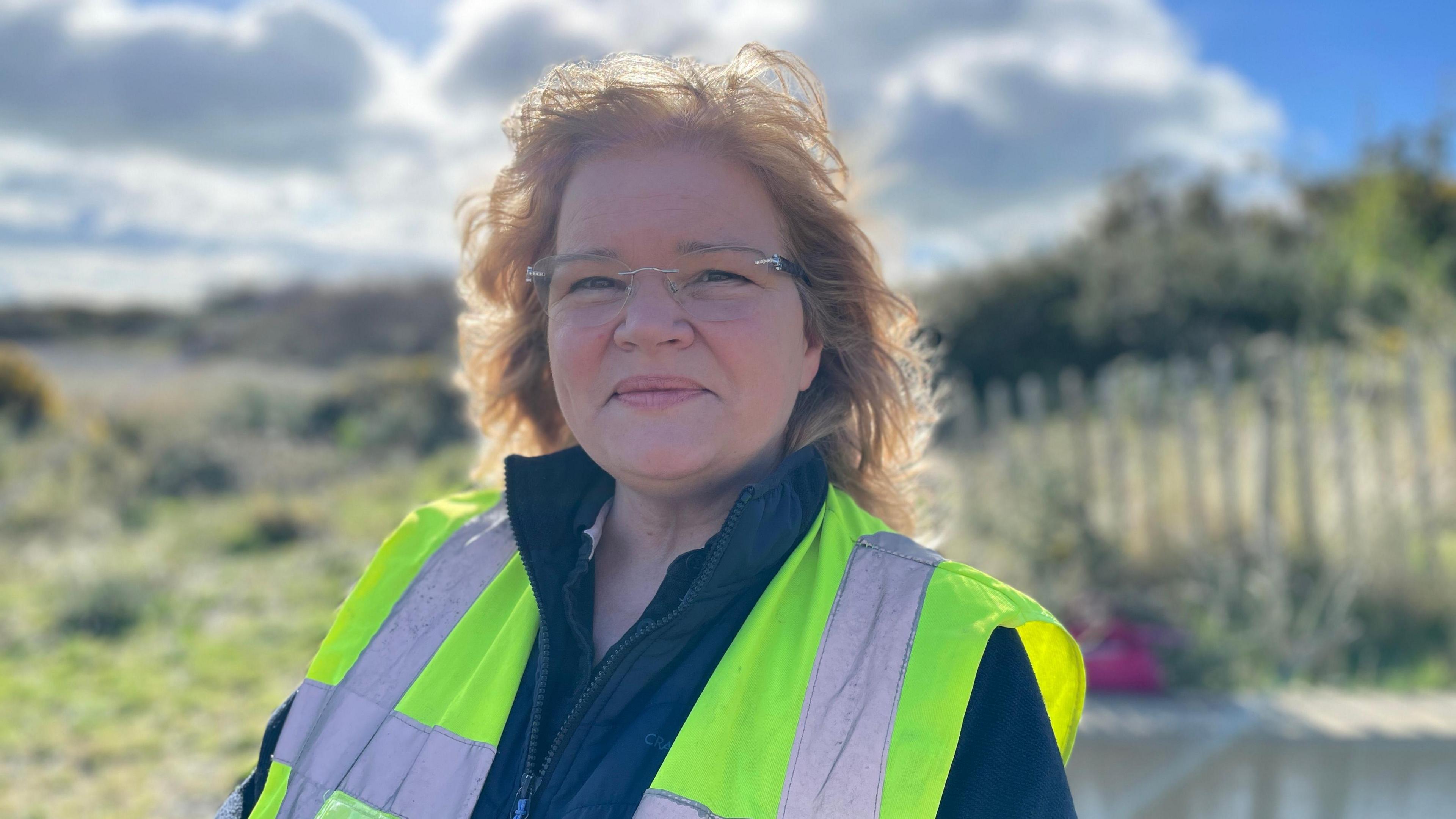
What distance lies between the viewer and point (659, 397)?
5.35ft

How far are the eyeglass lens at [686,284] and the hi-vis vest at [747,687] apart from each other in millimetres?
370

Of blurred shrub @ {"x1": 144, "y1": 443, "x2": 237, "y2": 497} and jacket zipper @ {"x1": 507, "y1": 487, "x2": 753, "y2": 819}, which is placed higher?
jacket zipper @ {"x1": 507, "y1": 487, "x2": 753, "y2": 819}

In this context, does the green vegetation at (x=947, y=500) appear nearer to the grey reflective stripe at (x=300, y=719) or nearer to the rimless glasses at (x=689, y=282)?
the rimless glasses at (x=689, y=282)

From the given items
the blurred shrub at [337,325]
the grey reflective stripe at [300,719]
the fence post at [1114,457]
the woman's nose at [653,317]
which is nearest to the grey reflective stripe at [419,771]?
the grey reflective stripe at [300,719]

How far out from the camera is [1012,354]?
16.8 m

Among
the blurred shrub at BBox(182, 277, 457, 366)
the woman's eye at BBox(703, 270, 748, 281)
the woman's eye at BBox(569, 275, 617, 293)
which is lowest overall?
the woman's eye at BBox(569, 275, 617, 293)

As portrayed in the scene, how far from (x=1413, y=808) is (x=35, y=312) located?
28.5 meters

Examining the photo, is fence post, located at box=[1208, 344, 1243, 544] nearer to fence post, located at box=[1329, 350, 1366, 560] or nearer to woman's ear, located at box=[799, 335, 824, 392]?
fence post, located at box=[1329, 350, 1366, 560]

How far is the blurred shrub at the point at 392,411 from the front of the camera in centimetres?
1445

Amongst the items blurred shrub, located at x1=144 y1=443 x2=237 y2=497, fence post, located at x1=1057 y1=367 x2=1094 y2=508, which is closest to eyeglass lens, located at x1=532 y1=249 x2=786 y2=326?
fence post, located at x1=1057 y1=367 x2=1094 y2=508

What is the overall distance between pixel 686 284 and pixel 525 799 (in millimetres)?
823

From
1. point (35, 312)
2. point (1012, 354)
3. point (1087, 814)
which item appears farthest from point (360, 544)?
point (35, 312)

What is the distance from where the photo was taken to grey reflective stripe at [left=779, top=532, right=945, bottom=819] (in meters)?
1.25

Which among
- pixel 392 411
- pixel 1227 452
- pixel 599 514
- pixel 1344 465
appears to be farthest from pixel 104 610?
pixel 392 411
